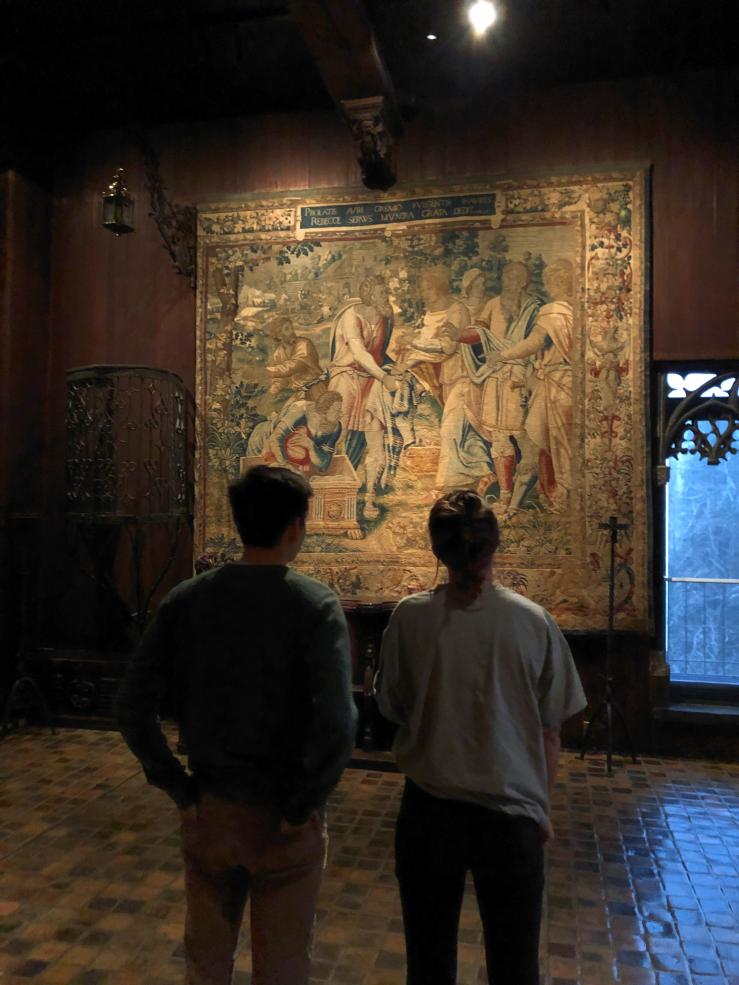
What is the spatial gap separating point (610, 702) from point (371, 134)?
4.31 meters

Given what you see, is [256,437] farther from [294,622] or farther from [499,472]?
[294,622]

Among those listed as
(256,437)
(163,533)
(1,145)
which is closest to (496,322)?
(256,437)

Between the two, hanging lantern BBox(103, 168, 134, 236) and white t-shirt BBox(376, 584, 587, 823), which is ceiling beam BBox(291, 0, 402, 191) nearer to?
hanging lantern BBox(103, 168, 134, 236)

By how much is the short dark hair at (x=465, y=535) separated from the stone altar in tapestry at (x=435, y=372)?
410 cm

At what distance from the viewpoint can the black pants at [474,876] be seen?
1.83 meters

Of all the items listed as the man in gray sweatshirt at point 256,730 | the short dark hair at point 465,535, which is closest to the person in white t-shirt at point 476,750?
the short dark hair at point 465,535

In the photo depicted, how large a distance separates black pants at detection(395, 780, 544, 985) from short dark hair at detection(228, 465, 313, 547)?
709 millimetres

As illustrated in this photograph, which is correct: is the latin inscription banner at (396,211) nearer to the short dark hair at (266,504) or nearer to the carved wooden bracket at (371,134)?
the carved wooden bracket at (371,134)

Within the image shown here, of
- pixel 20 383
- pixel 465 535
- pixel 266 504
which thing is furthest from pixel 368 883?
pixel 20 383

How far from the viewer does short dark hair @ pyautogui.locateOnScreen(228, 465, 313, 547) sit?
184 cm

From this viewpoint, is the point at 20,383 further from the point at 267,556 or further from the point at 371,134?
the point at 267,556

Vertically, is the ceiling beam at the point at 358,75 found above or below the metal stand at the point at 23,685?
above

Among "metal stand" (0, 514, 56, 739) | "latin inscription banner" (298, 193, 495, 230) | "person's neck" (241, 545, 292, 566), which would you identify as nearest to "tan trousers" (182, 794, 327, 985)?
"person's neck" (241, 545, 292, 566)

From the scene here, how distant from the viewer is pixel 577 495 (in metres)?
5.94
